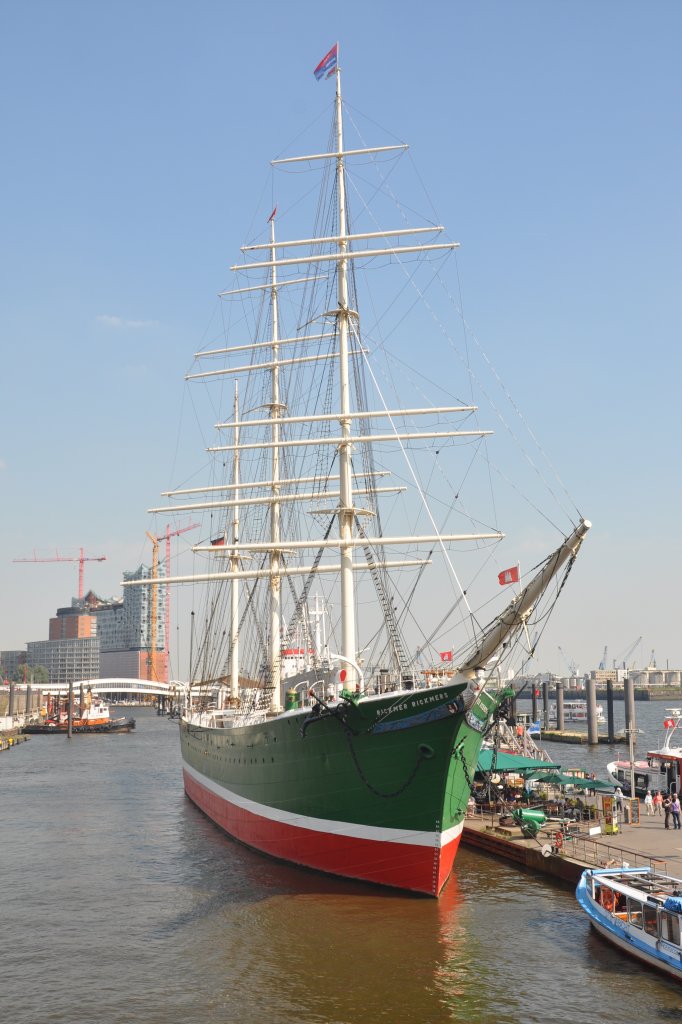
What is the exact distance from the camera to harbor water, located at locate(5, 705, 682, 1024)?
16406 millimetres

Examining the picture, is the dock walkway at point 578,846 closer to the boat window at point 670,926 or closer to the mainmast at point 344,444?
the boat window at point 670,926

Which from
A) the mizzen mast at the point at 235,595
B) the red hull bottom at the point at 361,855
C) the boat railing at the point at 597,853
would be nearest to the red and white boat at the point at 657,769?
the boat railing at the point at 597,853

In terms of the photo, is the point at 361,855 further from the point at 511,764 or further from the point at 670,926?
the point at 511,764

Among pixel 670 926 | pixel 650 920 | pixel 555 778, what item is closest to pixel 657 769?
pixel 555 778

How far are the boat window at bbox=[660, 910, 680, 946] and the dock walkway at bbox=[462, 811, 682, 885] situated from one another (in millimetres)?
3862

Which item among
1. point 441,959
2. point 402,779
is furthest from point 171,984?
point 402,779

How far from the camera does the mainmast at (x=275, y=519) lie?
40.9 meters

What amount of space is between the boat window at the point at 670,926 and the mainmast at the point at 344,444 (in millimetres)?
11983

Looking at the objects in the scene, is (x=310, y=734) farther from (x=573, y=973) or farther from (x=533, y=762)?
(x=533, y=762)

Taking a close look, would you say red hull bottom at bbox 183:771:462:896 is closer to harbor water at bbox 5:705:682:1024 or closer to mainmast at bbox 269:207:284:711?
harbor water at bbox 5:705:682:1024

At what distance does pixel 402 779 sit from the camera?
22.5 meters

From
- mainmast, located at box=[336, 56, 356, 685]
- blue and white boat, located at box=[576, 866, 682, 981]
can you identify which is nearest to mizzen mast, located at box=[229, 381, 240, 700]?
mainmast, located at box=[336, 56, 356, 685]

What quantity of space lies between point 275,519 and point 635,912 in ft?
97.8

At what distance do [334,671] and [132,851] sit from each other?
408 inches
